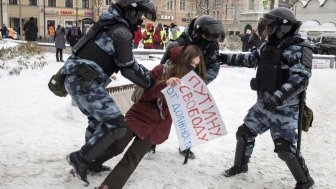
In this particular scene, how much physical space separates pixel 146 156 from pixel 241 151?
3.63ft

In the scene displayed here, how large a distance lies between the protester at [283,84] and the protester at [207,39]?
0.46 metres

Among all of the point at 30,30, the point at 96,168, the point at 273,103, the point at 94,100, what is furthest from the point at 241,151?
the point at 30,30

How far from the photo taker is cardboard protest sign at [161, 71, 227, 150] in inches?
145

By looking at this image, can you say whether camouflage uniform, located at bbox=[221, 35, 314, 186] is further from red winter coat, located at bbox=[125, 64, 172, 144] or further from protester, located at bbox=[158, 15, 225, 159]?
red winter coat, located at bbox=[125, 64, 172, 144]

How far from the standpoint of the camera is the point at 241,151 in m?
4.18

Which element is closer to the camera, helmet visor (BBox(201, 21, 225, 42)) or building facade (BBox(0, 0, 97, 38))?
helmet visor (BBox(201, 21, 225, 42))

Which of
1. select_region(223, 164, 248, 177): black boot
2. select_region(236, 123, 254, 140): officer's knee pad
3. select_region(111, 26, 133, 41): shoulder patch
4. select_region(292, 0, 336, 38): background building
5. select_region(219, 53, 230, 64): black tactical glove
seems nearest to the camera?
select_region(111, 26, 133, 41): shoulder patch

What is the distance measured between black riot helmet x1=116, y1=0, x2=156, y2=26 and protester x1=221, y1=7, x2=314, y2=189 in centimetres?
119

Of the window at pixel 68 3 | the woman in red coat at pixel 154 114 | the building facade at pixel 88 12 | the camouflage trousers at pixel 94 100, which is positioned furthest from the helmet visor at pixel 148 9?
the window at pixel 68 3

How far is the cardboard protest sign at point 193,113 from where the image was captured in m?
3.70

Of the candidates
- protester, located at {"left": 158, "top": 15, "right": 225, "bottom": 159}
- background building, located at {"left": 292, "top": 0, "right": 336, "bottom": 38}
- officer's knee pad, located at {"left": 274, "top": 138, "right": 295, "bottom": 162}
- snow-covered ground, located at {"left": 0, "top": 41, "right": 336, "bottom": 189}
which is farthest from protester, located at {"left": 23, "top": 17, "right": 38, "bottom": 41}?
background building, located at {"left": 292, "top": 0, "right": 336, "bottom": 38}

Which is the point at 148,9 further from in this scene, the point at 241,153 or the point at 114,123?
the point at 241,153

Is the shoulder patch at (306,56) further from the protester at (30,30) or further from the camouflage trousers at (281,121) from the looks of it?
the protester at (30,30)

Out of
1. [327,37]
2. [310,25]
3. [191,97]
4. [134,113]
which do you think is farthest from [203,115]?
[310,25]
